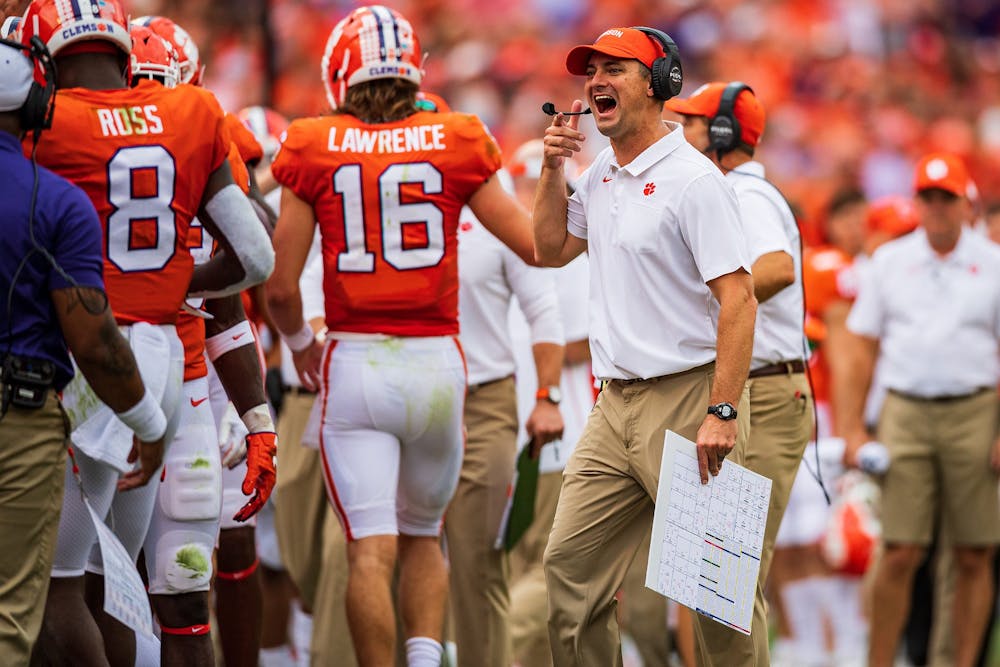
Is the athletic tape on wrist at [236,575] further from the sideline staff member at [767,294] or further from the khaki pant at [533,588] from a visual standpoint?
the sideline staff member at [767,294]

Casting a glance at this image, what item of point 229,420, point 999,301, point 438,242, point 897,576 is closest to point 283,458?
point 229,420

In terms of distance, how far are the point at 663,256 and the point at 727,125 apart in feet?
4.93

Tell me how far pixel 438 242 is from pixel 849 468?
392cm

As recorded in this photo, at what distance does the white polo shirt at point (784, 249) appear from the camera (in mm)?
6316

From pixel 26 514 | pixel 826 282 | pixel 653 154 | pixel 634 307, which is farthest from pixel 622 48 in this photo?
pixel 826 282

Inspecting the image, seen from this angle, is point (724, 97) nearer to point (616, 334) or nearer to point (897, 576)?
point (616, 334)

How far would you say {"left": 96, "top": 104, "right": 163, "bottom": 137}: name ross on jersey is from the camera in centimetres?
487

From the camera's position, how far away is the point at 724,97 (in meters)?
6.64

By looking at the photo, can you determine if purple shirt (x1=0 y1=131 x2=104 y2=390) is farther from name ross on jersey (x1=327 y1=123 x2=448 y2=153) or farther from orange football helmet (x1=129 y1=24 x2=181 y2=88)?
name ross on jersey (x1=327 y1=123 x2=448 y2=153)

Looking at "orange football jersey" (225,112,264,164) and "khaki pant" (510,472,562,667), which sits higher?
"orange football jersey" (225,112,264,164)

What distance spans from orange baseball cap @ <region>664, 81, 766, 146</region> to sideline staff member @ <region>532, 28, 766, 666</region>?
1245mm

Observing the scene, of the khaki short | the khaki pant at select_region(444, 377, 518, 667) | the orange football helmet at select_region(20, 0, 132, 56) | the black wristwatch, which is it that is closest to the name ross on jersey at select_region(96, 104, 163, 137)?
the orange football helmet at select_region(20, 0, 132, 56)

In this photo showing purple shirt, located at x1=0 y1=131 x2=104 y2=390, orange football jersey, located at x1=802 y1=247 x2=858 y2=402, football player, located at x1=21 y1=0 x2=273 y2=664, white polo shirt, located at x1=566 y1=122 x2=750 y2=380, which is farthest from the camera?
orange football jersey, located at x1=802 y1=247 x2=858 y2=402

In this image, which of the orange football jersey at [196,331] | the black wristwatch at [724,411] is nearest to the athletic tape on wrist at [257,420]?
the orange football jersey at [196,331]
